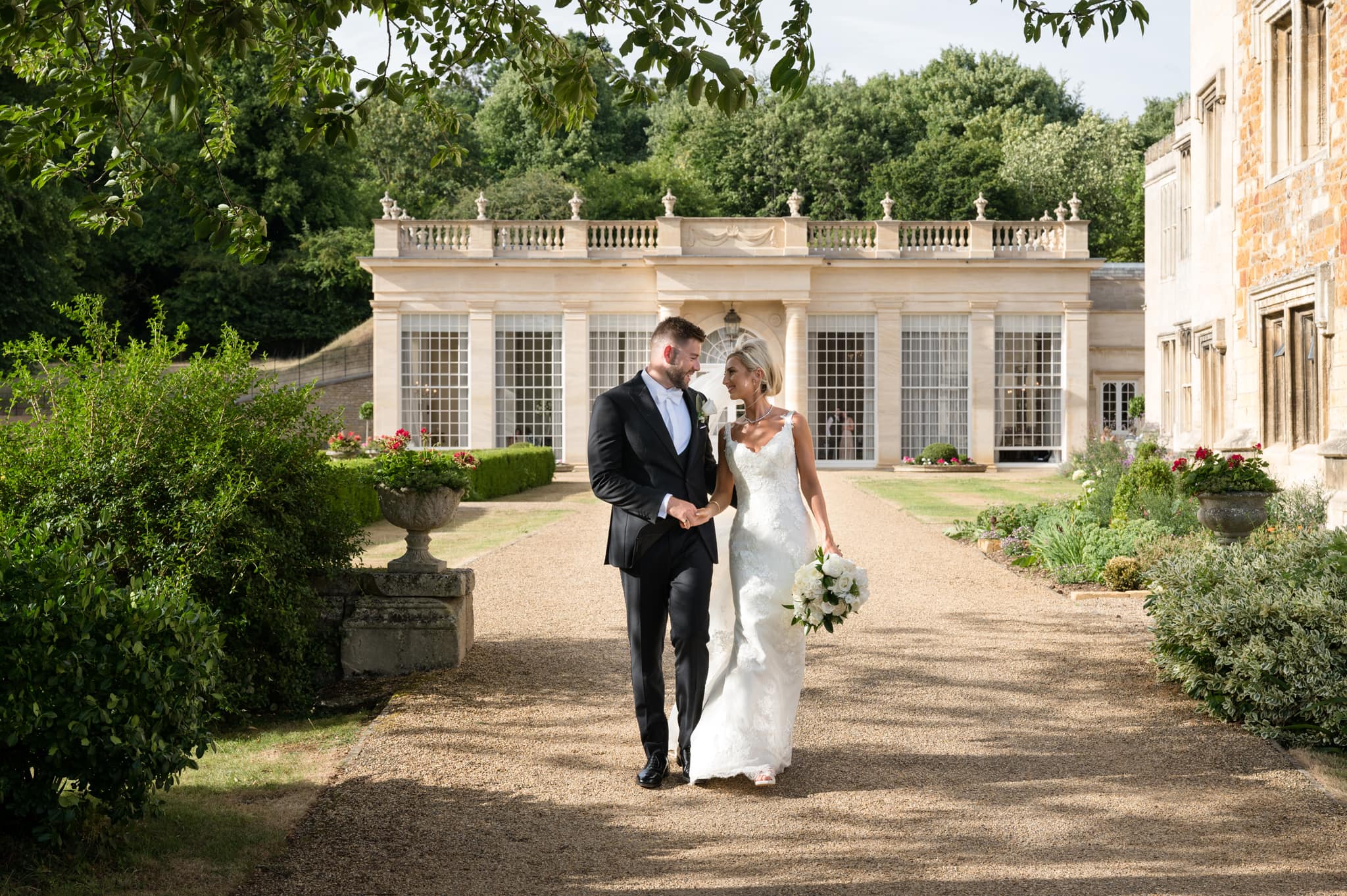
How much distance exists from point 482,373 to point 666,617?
26.0 meters

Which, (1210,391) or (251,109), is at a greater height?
(251,109)

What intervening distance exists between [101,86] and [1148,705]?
552 centimetres

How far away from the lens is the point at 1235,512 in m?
8.32

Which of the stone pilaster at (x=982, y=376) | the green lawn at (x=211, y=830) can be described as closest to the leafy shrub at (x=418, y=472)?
the green lawn at (x=211, y=830)

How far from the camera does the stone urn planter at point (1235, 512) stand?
8.27 m

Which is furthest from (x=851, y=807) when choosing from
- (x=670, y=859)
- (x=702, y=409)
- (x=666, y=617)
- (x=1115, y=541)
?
(x=1115, y=541)

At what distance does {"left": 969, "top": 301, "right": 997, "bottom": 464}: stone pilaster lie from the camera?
30.1 m

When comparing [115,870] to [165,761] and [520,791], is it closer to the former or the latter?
[165,761]

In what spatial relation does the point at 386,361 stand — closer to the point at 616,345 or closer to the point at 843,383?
the point at 616,345

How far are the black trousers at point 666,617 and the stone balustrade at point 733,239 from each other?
981 inches

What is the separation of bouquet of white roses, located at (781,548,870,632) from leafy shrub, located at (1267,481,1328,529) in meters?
6.56

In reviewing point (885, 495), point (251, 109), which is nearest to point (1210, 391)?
point (885, 495)

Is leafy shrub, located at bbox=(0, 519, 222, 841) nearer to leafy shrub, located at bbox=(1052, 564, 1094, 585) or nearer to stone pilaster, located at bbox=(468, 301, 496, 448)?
leafy shrub, located at bbox=(1052, 564, 1094, 585)

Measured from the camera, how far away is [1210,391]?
1554 cm
